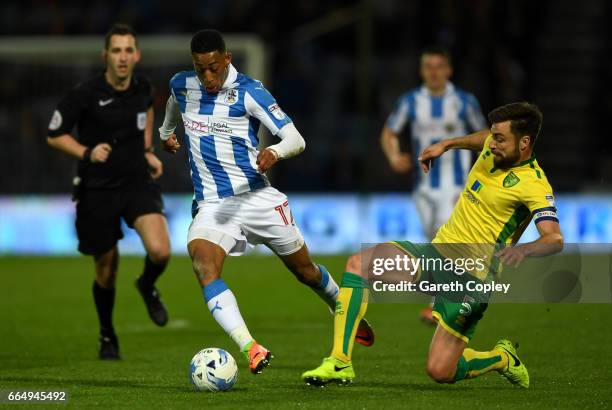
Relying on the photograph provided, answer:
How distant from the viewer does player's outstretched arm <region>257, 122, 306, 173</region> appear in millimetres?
6867

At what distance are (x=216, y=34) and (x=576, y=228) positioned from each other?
1106 centimetres

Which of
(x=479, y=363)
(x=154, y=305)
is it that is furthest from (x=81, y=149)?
(x=479, y=363)

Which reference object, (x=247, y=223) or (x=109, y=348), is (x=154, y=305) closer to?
(x=109, y=348)

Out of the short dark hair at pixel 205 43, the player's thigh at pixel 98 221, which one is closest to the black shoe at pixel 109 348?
the player's thigh at pixel 98 221

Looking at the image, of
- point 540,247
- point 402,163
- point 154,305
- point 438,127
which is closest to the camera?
point 540,247

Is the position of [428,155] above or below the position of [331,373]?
above

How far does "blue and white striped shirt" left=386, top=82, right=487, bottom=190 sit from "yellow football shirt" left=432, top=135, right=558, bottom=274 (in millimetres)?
4375

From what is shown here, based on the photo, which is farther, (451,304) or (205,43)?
(205,43)

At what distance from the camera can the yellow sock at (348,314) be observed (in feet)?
22.5

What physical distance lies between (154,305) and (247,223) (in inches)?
87.5

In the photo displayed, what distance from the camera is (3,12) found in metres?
23.5

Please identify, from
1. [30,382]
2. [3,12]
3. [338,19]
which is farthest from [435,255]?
[3,12]

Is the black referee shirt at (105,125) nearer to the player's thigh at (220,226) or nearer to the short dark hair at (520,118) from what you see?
the player's thigh at (220,226)

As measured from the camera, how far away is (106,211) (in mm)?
8953
